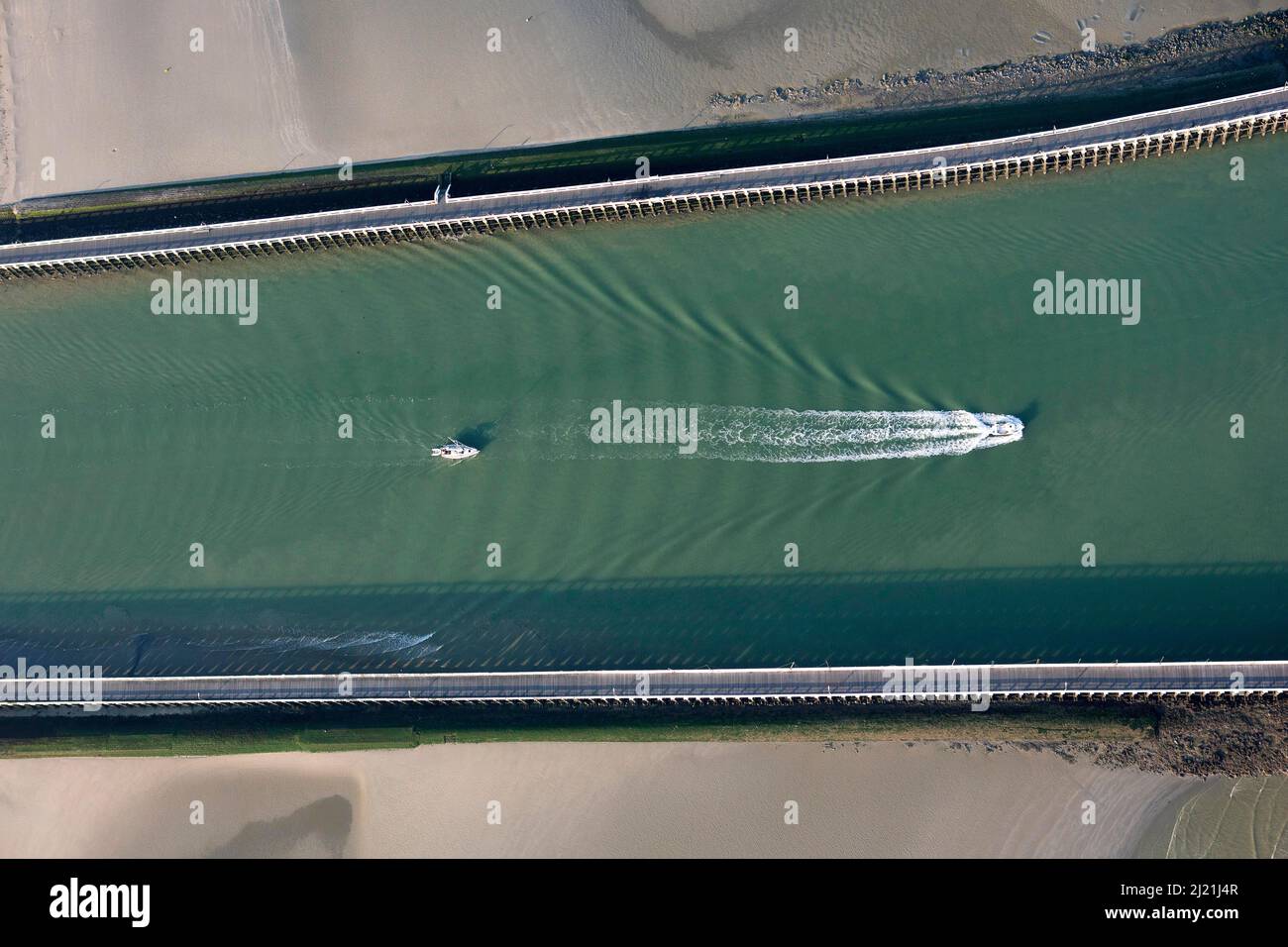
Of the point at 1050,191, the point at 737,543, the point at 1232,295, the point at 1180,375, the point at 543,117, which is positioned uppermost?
the point at 543,117

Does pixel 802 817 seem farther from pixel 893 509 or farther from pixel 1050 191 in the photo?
pixel 1050 191

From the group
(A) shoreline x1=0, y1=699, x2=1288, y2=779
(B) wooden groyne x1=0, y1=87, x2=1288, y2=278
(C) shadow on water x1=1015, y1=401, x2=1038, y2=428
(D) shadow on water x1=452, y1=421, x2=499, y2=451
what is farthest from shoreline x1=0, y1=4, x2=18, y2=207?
(C) shadow on water x1=1015, y1=401, x2=1038, y2=428

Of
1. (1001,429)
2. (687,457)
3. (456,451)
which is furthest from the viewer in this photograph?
(456,451)

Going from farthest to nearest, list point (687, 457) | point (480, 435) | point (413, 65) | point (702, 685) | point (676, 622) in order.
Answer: point (413, 65), point (480, 435), point (687, 457), point (676, 622), point (702, 685)

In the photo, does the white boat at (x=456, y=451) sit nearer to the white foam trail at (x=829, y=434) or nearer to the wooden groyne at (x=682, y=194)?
the white foam trail at (x=829, y=434)

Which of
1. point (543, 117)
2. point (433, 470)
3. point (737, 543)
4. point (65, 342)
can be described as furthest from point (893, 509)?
point (65, 342)

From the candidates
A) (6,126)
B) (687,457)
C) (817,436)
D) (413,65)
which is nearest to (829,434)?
(817,436)

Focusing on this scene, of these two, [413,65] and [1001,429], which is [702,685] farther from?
[413,65]
